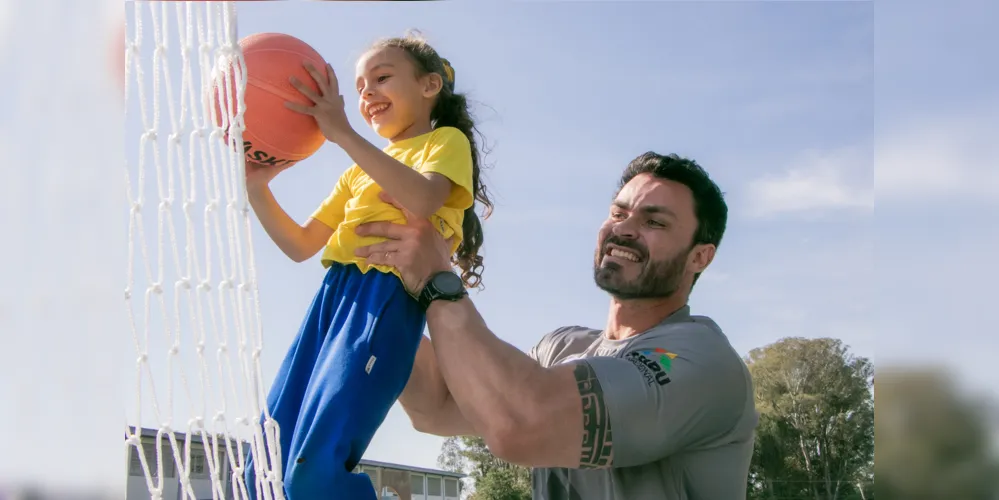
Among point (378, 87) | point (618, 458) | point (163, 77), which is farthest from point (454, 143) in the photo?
point (618, 458)

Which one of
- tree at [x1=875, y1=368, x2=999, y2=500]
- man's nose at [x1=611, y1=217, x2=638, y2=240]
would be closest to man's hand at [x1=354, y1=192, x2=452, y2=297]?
man's nose at [x1=611, y1=217, x2=638, y2=240]

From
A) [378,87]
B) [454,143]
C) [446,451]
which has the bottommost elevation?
[446,451]

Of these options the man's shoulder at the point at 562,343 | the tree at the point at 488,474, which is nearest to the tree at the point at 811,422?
the tree at the point at 488,474

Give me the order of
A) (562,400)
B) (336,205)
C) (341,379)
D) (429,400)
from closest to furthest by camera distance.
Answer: (341,379)
(562,400)
(336,205)
(429,400)

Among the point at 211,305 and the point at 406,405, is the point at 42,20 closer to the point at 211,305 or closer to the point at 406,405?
the point at 211,305

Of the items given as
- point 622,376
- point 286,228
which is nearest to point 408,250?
point 286,228

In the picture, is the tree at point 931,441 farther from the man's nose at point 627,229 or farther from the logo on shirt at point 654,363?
the man's nose at point 627,229

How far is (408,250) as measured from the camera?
88.3 inches

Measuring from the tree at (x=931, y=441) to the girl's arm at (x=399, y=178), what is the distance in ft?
3.70

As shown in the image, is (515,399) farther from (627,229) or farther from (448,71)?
(448,71)

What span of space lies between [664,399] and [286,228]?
3.73 feet

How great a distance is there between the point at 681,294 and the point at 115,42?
189cm

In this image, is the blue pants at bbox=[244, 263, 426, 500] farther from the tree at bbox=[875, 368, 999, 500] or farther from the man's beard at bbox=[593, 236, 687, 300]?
the tree at bbox=[875, 368, 999, 500]

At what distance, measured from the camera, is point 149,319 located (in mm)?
1971
